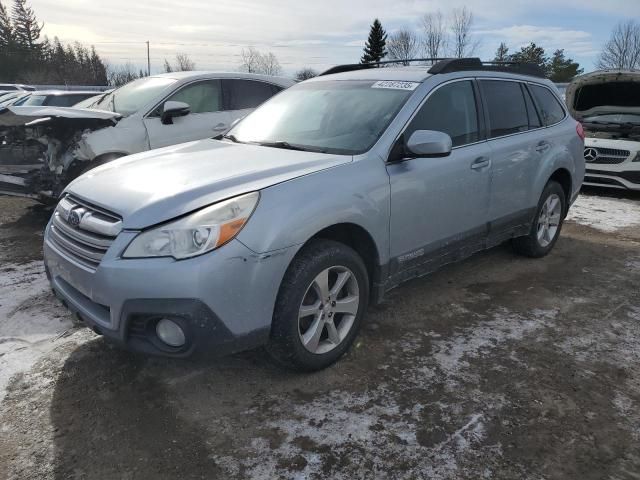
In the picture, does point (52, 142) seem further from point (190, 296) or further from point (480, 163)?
point (480, 163)

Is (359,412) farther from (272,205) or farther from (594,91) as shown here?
(594,91)

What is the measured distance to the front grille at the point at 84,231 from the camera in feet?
8.82

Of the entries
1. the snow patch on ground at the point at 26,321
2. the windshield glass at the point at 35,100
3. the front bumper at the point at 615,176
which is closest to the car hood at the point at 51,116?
the snow patch on ground at the point at 26,321

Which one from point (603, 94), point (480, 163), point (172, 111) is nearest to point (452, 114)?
point (480, 163)

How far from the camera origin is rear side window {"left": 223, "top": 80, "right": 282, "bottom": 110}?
716cm

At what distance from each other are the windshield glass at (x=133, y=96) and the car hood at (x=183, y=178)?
328cm

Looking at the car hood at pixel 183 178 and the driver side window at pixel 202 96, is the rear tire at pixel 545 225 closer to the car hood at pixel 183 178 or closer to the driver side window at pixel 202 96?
the car hood at pixel 183 178

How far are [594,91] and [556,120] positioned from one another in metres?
5.41

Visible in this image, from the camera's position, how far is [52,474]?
2.32 meters

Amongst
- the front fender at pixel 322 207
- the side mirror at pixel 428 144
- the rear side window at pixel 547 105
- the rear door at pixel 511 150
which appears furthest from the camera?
the rear side window at pixel 547 105

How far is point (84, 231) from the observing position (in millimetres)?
2855

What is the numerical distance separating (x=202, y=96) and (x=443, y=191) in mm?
4336

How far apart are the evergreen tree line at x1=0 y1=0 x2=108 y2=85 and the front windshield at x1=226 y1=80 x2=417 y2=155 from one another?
2026 inches

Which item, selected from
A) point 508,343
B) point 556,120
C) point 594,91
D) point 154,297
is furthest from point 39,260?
point 594,91
